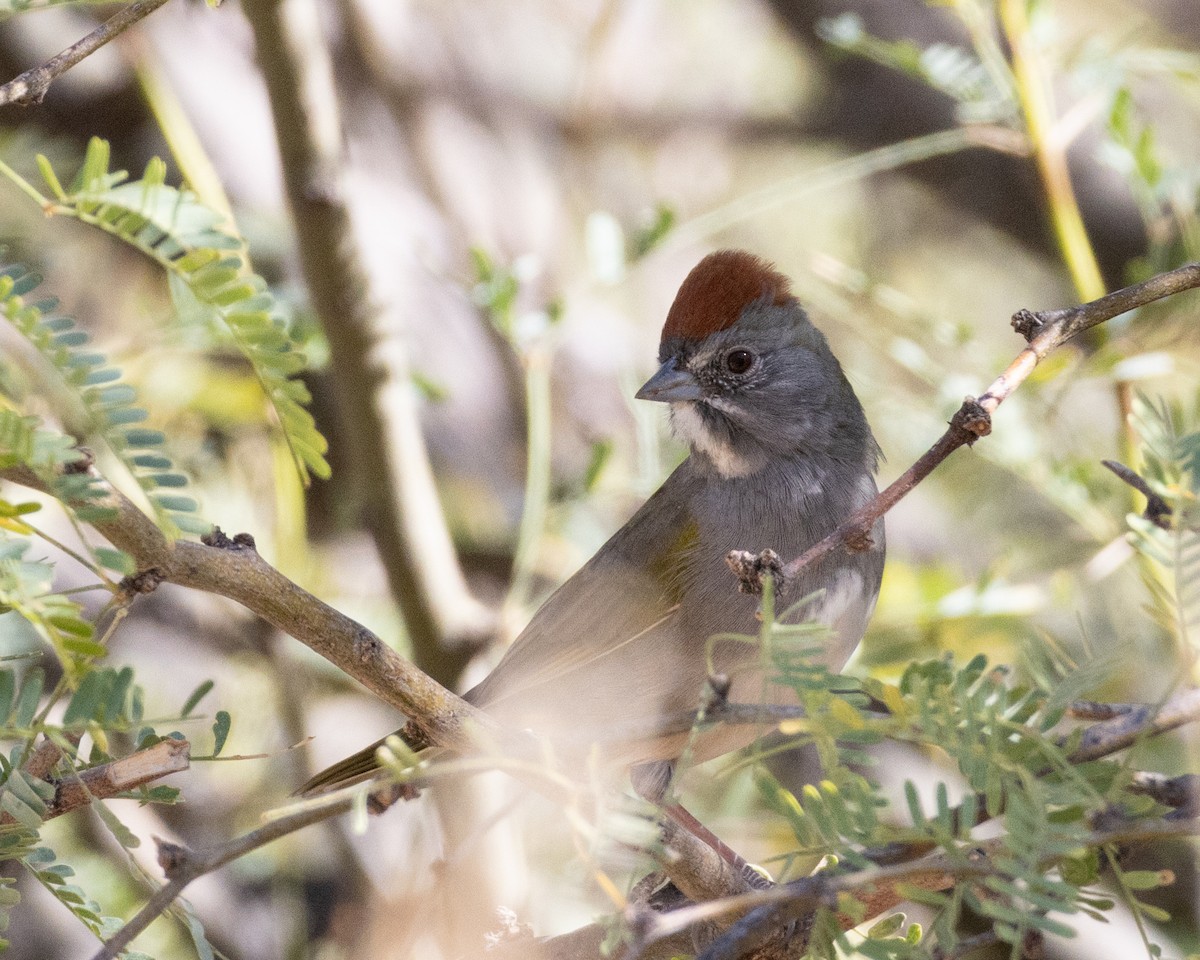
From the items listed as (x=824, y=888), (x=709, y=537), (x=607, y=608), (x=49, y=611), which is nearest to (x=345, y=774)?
(x=607, y=608)

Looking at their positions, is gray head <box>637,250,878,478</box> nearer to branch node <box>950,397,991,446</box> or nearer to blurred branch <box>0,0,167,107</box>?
branch node <box>950,397,991,446</box>

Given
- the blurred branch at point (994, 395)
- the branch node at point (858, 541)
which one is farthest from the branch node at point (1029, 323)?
the branch node at point (858, 541)

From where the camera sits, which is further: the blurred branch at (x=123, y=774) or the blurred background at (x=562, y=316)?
the blurred background at (x=562, y=316)

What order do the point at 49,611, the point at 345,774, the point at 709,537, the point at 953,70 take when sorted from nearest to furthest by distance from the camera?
the point at 49,611 → the point at 345,774 → the point at 709,537 → the point at 953,70

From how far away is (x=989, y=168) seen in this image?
6.55 meters

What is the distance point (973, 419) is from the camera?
1526 mm

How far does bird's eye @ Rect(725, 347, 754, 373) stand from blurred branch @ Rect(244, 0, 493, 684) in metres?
0.90

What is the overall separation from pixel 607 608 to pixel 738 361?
727 millimetres

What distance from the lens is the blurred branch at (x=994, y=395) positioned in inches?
59.9

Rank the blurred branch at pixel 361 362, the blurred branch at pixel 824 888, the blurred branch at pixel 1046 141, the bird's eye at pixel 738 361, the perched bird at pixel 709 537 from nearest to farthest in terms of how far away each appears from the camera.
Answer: the blurred branch at pixel 824 888
the perched bird at pixel 709 537
the blurred branch at pixel 361 362
the bird's eye at pixel 738 361
the blurred branch at pixel 1046 141

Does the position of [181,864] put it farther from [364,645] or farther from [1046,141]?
[1046,141]

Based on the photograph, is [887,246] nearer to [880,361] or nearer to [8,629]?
[880,361]

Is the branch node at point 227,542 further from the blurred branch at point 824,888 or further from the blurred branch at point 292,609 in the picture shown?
the blurred branch at point 824,888

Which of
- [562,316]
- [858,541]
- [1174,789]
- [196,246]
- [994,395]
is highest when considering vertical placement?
[562,316]
